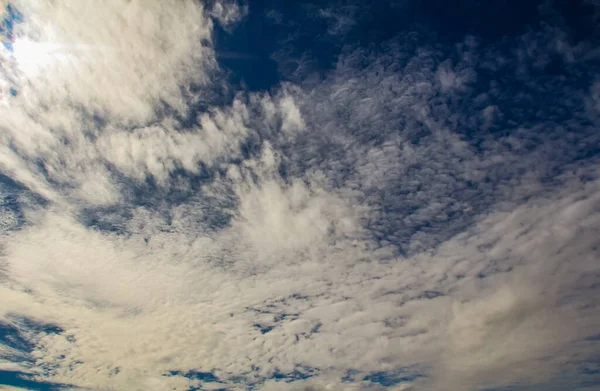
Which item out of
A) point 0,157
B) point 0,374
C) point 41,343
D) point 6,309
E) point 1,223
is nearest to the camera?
point 0,157

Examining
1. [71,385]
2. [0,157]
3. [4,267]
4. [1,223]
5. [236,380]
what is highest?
[0,157]

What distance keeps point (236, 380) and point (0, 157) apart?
1996 cm

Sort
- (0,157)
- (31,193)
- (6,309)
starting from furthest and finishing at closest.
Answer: (6,309) → (31,193) → (0,157)

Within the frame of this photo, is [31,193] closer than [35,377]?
Yes

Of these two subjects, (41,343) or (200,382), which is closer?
(41,343)

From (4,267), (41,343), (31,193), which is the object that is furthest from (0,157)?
(41,343)

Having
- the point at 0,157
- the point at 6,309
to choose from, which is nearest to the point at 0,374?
the point at 6,309

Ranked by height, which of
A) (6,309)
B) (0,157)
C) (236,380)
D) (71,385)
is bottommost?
(71,385)

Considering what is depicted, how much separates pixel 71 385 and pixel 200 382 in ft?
31.6

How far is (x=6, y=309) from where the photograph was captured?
53.0ft

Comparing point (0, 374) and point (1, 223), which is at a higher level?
point (1, 223)

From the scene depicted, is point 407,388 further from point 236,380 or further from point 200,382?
point 200,382

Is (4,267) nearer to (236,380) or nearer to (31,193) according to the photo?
(31,193)

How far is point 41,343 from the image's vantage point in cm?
1864
